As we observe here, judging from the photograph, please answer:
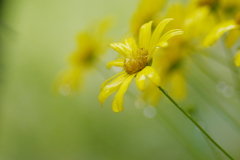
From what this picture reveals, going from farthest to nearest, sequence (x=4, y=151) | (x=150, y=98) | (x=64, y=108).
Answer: (x=64, y=108) → (x=4, y=151) → (x=150, y=98)

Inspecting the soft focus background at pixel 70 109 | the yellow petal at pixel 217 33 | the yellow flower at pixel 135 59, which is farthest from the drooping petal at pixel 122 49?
the soft focus background at pixel 70 109

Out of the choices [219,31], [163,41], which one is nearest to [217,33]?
[219,31]

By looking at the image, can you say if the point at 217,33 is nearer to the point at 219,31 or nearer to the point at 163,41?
the point at 219,31

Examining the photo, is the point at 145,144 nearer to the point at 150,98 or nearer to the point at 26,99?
the point at 150,98

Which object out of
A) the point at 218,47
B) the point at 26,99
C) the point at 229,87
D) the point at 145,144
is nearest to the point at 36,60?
the point at 26,99

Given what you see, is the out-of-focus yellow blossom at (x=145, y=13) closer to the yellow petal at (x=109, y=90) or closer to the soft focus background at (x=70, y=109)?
the yellow petal at (x=109, y=90)

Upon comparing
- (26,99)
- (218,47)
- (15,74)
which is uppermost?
(15,74)
